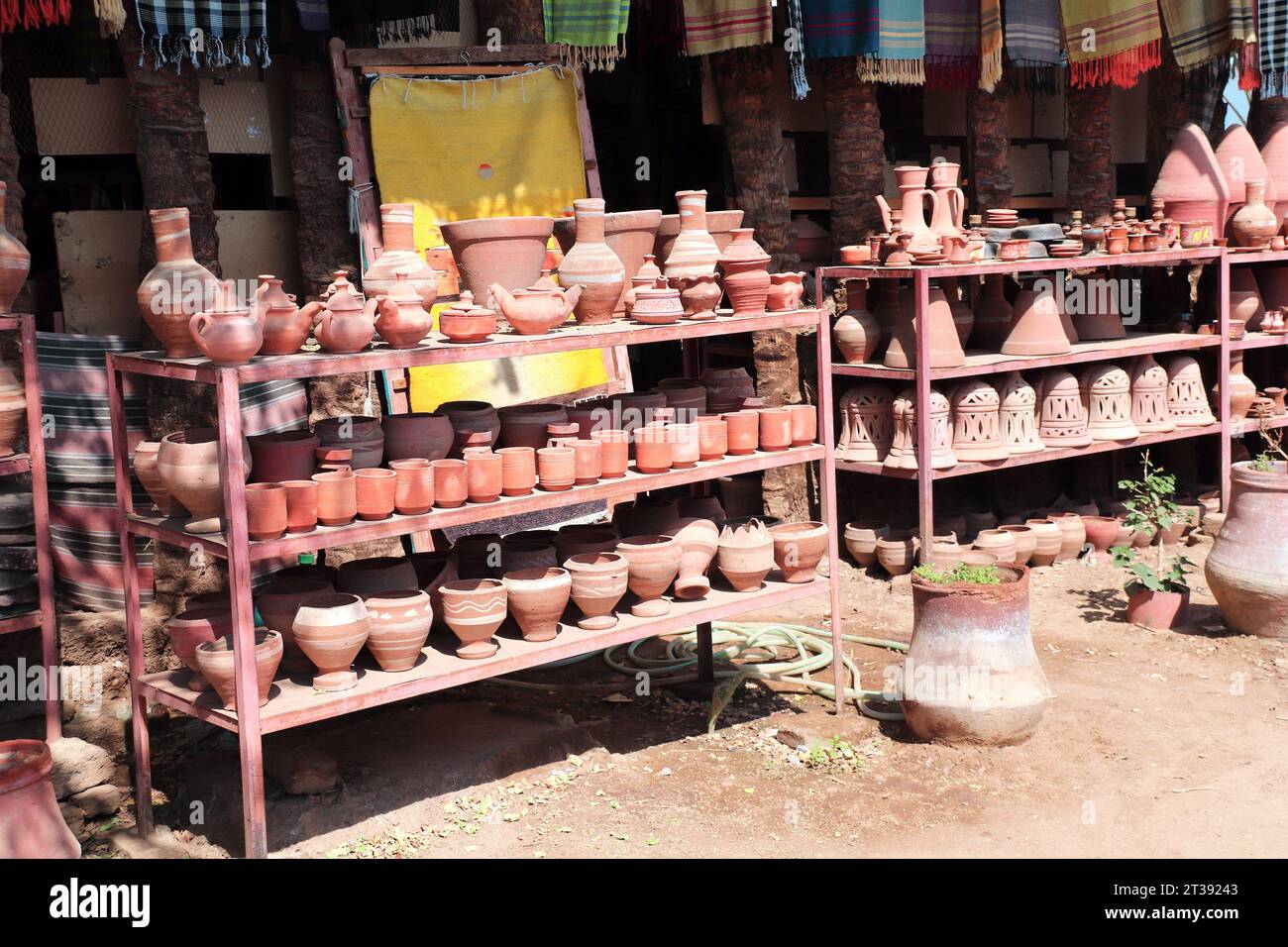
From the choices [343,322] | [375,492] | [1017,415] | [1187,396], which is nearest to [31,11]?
[343,322]

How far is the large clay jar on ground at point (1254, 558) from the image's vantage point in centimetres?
604

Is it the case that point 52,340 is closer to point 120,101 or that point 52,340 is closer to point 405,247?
point 120,101

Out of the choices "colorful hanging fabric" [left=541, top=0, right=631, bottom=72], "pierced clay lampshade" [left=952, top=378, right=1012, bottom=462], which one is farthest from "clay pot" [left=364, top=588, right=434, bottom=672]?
"pierced clay lampshade" [left=952, top=378, right=1012, bottom=462]

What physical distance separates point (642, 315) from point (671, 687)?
1807 millimetres

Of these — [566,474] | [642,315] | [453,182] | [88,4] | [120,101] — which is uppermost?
[88,4]

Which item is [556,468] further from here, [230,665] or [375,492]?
[230,665]

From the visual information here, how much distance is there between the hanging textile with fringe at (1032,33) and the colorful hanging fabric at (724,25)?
172 cm

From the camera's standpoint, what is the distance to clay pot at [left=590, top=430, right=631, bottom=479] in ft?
16.1

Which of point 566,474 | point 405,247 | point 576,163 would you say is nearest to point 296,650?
point 566,474

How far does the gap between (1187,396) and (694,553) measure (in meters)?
4.41

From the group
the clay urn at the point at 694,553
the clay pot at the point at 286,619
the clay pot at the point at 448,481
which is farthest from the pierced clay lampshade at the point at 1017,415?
the clay pot at the point at 286,619

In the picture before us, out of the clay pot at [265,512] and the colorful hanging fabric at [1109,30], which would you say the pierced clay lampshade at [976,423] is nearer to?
the colorful hanging fabric at [1109,30]
